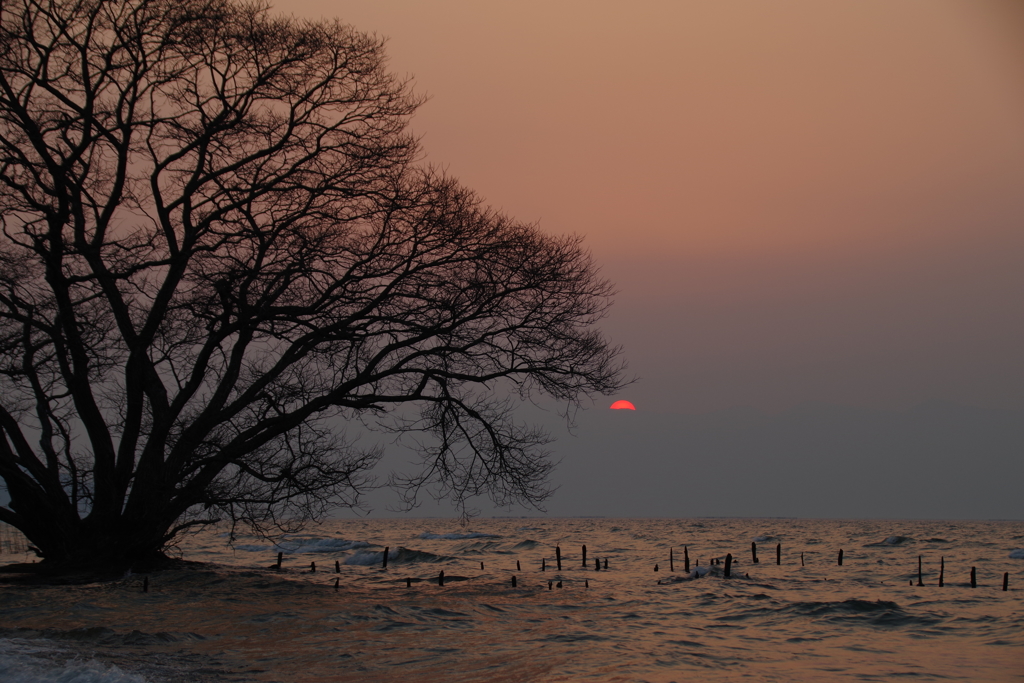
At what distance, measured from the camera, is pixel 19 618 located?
495 inches

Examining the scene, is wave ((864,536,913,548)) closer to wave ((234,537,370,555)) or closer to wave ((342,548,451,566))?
wave ((342,548,451,566))

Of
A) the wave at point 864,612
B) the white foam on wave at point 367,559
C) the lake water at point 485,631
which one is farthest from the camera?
the white foam on wave at point 367,559

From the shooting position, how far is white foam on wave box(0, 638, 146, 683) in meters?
7.93

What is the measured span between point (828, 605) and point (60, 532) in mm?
19776

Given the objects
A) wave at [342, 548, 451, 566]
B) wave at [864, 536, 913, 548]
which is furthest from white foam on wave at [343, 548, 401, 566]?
wave at [864, 536, 913, 548]

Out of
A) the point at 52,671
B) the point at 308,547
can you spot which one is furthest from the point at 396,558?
the point at 52,671

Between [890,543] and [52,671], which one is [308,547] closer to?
[890,543]

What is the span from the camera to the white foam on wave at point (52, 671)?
7.93 m

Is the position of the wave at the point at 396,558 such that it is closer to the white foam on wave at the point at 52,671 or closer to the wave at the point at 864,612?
the wave at the point at 864,612

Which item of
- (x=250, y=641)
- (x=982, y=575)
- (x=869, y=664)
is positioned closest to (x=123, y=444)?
(x=250, y=641)

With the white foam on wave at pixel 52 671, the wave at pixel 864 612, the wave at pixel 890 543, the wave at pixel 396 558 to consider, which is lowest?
the wave at pixel 890 543

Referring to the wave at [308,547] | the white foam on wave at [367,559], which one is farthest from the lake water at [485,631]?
the wave at [308,547]

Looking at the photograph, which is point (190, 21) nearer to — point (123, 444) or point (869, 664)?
point (123, 444)

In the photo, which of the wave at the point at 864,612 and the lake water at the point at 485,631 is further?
the wave at the point at 864,612
